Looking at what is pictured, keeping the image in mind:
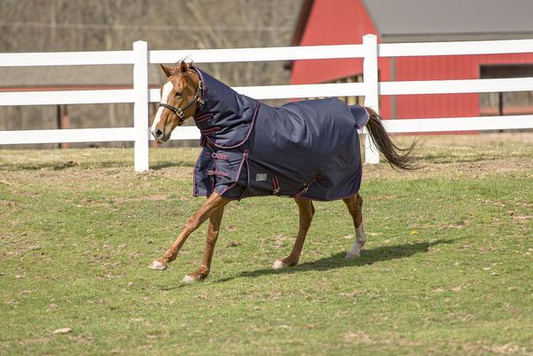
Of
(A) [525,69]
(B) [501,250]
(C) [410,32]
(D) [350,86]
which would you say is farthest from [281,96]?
(A) [525,69]

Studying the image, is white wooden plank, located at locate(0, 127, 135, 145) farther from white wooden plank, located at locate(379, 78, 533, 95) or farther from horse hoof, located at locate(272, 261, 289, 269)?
horse hoof, located at locate(272, 261, 289, 269)

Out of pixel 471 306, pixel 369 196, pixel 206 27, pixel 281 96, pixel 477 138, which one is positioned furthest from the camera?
pixel 206 27

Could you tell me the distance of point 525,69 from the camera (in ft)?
96.0

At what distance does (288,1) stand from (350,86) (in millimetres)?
→ 49462

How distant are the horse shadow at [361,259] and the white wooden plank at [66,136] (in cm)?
550

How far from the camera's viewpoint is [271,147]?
8.52m

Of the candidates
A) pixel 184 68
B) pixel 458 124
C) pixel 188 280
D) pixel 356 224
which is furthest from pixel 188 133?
pixel 184 68

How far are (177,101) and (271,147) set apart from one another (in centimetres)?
87

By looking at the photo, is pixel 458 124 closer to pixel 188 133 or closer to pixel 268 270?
pixel 188 133

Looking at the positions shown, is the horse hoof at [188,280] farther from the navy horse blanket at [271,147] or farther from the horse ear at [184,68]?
the horse ear at [184,68]

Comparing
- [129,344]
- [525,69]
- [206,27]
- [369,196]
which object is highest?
[206,27]

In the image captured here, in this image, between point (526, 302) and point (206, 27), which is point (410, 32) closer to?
point (526, 302)

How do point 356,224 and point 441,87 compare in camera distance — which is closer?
point 356,224

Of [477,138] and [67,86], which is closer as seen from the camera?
[477,138]
